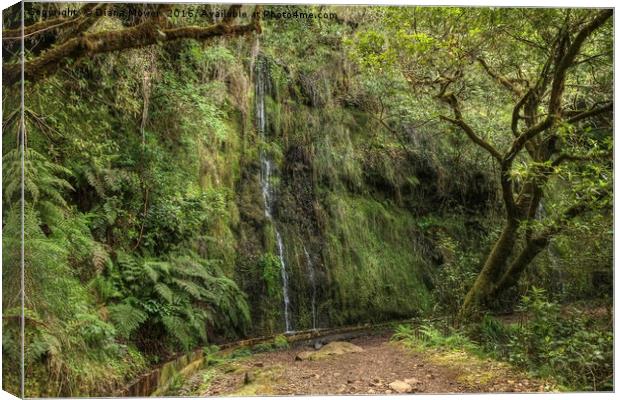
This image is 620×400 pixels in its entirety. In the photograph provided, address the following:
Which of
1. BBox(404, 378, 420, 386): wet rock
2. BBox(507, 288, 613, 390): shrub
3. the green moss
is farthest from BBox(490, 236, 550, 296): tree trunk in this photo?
BBox(404, 378, 420, 386): wet rock

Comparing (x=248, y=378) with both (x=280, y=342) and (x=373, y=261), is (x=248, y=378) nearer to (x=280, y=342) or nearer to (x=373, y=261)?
(x=280, y=342)

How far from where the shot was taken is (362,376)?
4.88 m

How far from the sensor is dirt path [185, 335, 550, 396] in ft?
15.2

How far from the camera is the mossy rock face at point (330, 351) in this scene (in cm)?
573

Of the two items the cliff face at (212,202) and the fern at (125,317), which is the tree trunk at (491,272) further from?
the fern at (125,317)

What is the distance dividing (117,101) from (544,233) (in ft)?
16.6

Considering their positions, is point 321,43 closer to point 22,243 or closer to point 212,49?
point 212,49

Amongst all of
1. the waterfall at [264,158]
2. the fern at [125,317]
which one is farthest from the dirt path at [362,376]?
the waterfall at [264,158]

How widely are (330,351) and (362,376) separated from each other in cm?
111

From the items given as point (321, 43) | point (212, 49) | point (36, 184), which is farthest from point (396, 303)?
point (36, 184)

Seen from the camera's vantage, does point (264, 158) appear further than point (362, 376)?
Yes

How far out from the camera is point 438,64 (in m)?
6.74

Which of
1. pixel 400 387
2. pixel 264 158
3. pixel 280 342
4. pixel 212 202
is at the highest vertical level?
pixel 264 158

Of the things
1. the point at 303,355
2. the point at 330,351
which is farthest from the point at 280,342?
the point at 330,351
